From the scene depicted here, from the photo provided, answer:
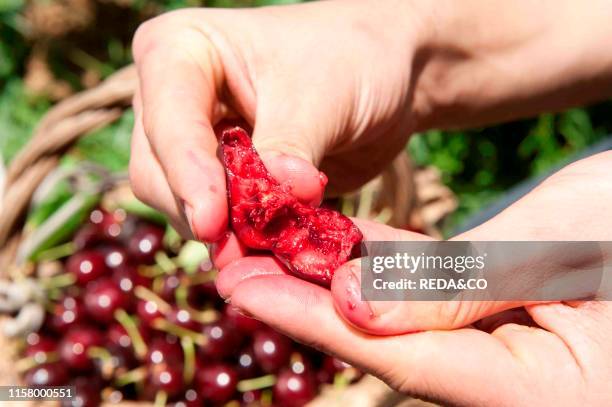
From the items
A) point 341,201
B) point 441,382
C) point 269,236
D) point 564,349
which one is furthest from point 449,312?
point 341,201

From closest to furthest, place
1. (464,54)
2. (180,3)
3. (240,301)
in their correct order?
(240,301) → (464,54) → (180,3)

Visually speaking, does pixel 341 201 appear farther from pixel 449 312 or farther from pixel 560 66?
pixel 449 312

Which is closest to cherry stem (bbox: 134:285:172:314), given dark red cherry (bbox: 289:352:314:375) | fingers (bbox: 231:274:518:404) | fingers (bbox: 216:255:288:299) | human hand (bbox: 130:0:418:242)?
dark red cherry (bbox: 289:352:314:375)

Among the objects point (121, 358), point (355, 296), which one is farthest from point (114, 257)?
point (355, 296)

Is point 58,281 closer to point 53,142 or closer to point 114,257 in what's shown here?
point 114,257

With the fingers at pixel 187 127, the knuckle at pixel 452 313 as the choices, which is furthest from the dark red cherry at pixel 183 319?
the knuckle at pixel 452 313

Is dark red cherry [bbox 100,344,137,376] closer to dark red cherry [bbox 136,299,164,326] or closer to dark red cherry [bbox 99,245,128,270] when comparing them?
dark red cherry [bbox 136,299,164,326]
